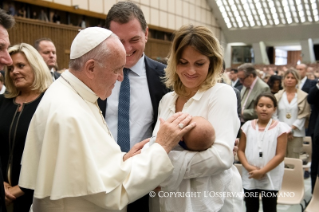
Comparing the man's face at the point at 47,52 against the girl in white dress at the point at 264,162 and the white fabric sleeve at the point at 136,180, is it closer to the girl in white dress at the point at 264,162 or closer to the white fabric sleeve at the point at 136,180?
the girl in white dress at the point at 264,162

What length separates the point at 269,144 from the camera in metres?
3.33

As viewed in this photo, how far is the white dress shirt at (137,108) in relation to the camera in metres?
2.02

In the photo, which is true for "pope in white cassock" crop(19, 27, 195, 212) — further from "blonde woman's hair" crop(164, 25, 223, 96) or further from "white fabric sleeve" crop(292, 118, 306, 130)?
"white fabric sleeve" crop(292, 118, 306, 130)

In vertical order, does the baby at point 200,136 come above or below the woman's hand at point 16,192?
above

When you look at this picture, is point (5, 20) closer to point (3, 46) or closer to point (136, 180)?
point (3, 46)

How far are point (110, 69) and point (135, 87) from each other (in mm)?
639

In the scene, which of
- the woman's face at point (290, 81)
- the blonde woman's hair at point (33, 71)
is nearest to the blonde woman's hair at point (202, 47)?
the blonde woman's hair at point (33, 71)

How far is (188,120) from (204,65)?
0.39 meters

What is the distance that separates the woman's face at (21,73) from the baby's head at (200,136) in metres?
1.60

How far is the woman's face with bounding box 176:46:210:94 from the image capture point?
5.74 ft

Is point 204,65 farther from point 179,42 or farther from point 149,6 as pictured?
point 149,6

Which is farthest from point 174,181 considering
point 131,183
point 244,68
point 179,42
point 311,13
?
point 311,13

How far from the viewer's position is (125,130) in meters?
1.97

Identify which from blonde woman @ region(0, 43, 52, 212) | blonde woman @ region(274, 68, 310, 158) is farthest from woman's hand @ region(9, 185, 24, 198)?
blonde woman @ region(274, 68, 310, 158)
